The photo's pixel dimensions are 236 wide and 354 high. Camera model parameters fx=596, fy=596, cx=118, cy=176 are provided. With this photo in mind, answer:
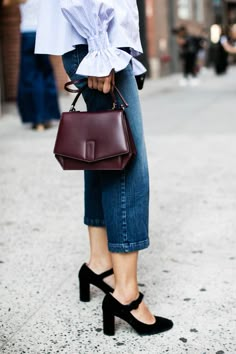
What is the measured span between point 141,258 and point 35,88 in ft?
14.4

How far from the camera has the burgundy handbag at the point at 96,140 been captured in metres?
1.85

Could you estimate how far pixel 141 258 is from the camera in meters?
2.79

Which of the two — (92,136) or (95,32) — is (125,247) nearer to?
(92,136)

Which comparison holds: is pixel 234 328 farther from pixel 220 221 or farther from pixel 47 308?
pixel 220 221

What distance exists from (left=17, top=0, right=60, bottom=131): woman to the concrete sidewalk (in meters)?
1.44

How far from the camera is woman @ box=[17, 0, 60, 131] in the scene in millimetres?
6680

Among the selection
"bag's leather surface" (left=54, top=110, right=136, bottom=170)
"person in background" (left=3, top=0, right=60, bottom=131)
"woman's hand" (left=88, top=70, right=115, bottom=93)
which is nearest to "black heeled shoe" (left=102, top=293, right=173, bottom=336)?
"bag's leather surface" (left=54, top=110, right=136, bottom=170)

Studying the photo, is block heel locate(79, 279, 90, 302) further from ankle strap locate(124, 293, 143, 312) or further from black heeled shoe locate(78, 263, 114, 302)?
ankle strap locate(124, 293, 143, 312)

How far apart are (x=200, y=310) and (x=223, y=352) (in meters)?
0.32

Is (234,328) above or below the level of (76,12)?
below

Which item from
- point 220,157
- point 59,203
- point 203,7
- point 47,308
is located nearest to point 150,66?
point 203,7

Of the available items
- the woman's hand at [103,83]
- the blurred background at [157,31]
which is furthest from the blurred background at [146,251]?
the blurred background at [157,31]

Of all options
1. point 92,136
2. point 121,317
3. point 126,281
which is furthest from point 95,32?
point 121,317

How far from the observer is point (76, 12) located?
70.0 inches
